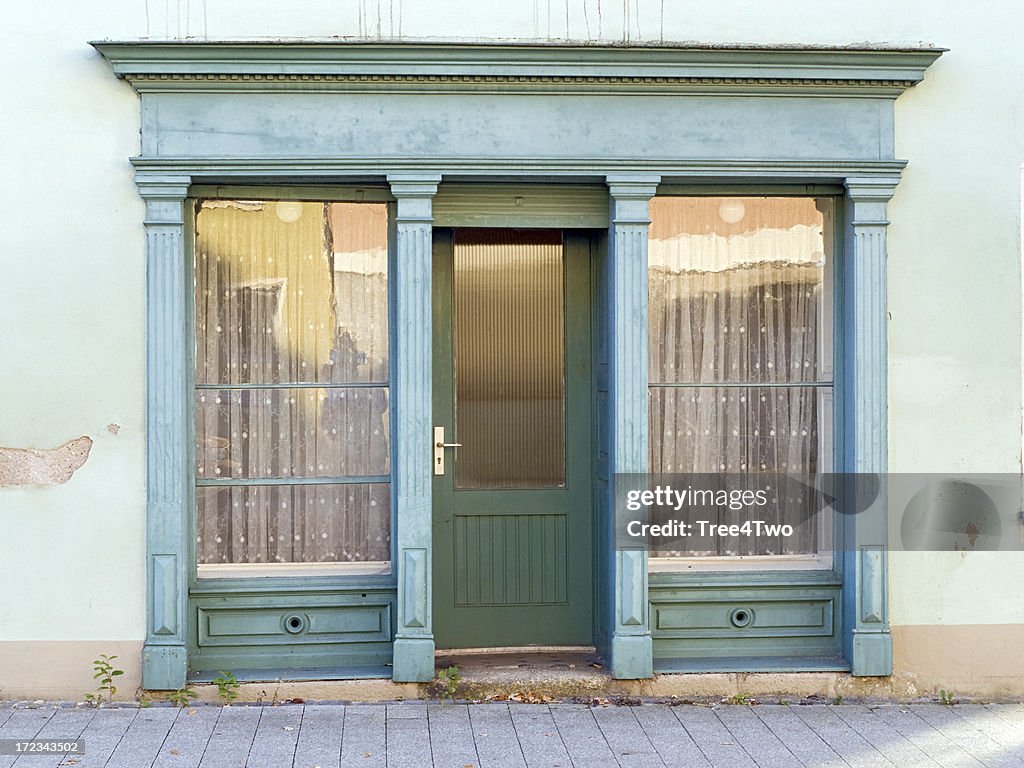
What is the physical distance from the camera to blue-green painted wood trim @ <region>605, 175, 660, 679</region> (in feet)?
21.9

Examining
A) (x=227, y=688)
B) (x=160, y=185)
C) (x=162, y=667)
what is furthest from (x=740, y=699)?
(x=160, y=185)

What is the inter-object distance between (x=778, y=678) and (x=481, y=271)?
2.83m

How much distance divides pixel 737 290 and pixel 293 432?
2653 millimetres

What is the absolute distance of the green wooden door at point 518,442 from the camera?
719 centimetres

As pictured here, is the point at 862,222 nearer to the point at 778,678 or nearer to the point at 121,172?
the point at 778,678

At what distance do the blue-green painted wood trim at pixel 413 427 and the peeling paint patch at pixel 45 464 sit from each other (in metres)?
1.68

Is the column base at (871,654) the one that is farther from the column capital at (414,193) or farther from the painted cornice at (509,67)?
the column capital at (414,193)

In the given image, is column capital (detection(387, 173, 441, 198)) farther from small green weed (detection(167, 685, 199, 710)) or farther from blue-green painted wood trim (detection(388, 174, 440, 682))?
small green weed (detection(167, 685, 199, 710))

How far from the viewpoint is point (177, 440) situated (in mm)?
6523

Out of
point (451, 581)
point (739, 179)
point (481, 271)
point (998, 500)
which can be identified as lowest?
point (451, 581)

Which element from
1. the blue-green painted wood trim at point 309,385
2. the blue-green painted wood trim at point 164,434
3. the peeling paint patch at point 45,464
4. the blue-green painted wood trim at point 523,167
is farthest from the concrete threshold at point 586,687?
the blue-green painted wood trim at point 523,167

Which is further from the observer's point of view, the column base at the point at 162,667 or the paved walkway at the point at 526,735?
the column base at the point at 162,667

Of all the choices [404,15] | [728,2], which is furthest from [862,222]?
[404,15]

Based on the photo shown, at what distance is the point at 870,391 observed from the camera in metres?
6.72
